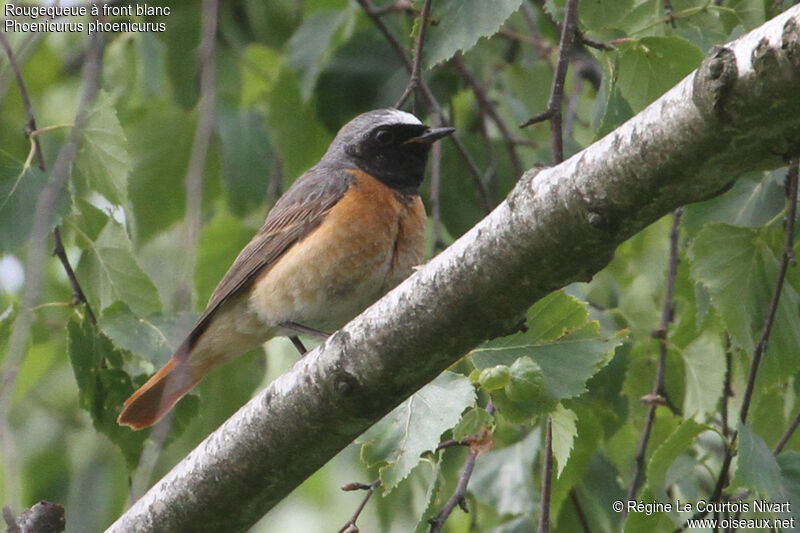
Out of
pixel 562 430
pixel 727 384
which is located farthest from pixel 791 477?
pixel 727 384

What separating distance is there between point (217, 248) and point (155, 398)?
4.53ft

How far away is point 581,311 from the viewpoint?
3.02 m

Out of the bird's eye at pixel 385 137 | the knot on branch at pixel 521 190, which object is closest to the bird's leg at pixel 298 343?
the bird's eye at pixel 385 137

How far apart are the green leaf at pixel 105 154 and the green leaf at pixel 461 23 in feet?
4.00

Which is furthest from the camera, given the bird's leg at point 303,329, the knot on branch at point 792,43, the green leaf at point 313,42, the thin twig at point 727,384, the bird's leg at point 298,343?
the green leaf at point 313,42

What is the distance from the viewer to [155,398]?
377cm

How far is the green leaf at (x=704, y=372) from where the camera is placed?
150 inches

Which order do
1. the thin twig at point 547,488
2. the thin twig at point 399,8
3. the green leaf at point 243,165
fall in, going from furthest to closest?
1. the green leaf at point 243,165
2. the thin twig at point 399,8
3. the thin twig at point 547,488

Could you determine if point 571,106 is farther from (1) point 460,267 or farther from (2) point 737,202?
(1) point 460,267

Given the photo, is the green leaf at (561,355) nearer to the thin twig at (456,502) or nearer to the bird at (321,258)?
the thin twig at (456,502)

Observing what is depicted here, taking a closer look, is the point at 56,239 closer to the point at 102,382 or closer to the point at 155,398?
the point at 102,382

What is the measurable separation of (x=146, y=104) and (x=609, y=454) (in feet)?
11.1

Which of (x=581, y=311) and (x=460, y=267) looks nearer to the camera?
(x=460, y=267)

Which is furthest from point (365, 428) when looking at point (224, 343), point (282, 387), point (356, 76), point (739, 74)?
point (356, 76)
